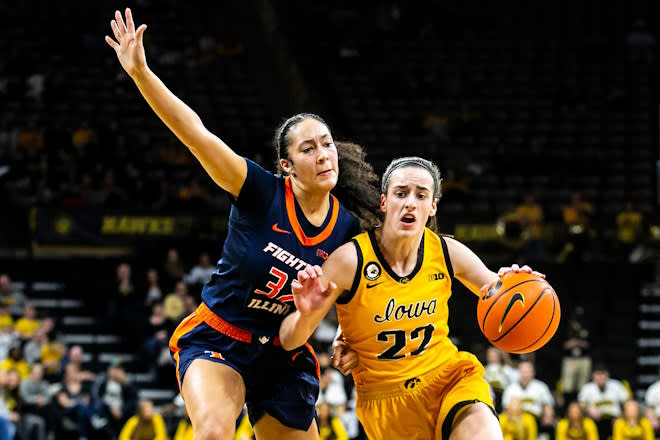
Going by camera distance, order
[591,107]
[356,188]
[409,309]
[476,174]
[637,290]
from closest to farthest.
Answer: [409,309]
[356,188]
[637,290]
[476,174]
[591,107]

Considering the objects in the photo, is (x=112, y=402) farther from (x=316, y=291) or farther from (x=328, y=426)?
(x=316, y=291)

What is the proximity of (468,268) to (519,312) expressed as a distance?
0.40m

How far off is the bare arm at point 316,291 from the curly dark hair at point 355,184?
454 millimetres

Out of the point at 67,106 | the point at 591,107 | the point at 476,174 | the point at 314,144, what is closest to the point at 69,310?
the point at 67,106

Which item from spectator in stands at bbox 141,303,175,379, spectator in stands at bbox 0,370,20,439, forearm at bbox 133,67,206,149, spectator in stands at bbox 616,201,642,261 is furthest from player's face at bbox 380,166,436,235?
spectator in stands at bbox 616,201,642,261

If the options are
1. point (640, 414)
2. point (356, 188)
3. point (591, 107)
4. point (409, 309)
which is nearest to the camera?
point (409, 309)

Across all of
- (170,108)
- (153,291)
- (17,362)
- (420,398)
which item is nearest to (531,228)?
(153,291)

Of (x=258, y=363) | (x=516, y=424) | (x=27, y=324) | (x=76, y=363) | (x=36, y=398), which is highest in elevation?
(x=258, y=363)

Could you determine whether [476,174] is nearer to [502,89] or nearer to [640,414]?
[502,89]

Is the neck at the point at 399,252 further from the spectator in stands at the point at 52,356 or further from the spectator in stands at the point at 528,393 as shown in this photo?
the spectator in stands at the point at 52,356

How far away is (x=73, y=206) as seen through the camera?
49.5 feet

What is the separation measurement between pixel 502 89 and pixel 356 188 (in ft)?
46.3

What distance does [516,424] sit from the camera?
1210 cm

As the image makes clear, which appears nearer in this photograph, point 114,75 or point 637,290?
point 637,290
